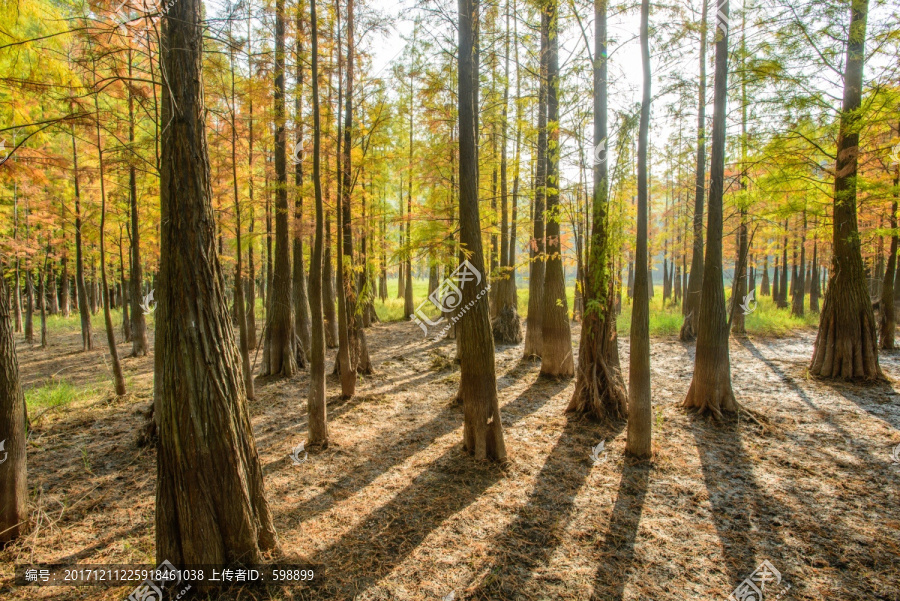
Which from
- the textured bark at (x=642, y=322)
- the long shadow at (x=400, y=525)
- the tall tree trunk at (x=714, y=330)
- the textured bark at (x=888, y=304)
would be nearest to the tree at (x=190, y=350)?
the long shadow at (x=400, y=525)

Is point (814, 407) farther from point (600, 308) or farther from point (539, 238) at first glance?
point (539, 238)

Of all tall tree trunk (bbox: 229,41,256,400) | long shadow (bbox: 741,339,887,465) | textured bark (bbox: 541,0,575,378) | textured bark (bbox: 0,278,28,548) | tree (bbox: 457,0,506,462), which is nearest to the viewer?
textured bark (bbox: 0,278,28,548)

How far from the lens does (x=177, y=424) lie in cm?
290

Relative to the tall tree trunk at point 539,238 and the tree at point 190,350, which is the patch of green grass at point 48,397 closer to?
the tree at point 190,350

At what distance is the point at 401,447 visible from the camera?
594 centimetres

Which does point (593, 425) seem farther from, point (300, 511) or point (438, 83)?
point (438, 83)

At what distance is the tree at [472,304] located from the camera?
4934 millimetres

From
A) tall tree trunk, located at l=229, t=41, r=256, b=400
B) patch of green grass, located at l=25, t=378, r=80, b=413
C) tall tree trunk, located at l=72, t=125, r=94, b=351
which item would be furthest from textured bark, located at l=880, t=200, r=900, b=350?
patch of green grass, located at l=25, t=378, r=80, b=413

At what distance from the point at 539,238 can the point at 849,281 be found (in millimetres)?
6601

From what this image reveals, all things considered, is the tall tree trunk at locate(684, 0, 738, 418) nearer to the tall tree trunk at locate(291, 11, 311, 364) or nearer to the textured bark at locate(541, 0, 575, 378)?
the textured bark at locate(541, 0, 575, 378)

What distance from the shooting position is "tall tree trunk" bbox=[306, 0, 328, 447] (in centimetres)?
A: 524

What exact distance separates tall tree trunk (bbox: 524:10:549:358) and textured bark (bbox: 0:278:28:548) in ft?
24.8

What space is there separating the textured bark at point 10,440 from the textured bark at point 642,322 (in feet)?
21.3

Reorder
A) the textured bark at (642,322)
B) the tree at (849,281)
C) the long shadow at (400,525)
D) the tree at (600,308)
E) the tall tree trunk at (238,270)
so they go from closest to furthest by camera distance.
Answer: the long shadow at (400,525) → the textured bark at (642,322) → the tree at (600,308) → the tall tree trunk at (238,270) → the tree at (849,281)
